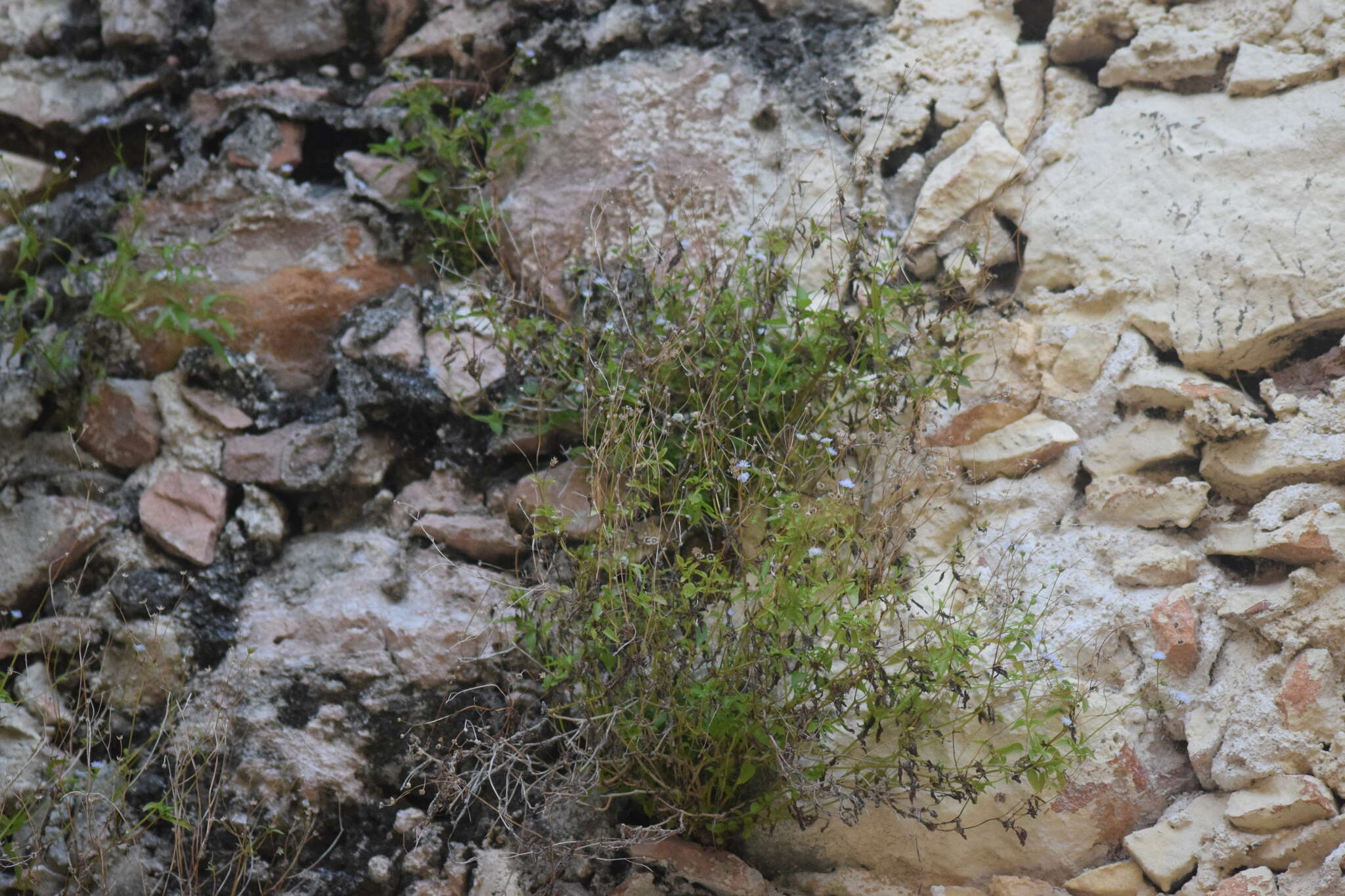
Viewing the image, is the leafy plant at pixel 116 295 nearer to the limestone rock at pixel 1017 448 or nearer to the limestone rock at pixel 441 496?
the limestone rock at pixel 441 496

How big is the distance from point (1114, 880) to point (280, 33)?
9.87 feet

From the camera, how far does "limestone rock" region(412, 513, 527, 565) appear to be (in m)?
2.57

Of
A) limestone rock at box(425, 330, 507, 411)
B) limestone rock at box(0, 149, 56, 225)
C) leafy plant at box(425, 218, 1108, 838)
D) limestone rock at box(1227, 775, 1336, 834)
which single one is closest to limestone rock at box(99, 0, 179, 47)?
limestone rock at box(0, 149, 56, 225)

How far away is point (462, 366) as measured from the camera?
8.96 feet

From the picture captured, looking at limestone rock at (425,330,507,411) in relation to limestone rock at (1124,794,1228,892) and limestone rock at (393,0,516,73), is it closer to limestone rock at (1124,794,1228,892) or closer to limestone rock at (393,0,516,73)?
limestone rock at (393,0,516,73)

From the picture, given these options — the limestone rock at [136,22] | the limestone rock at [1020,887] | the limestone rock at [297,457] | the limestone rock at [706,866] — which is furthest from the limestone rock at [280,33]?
the limestone rock at [1020,887]

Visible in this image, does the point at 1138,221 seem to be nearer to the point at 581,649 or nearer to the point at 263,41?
the point at 581,649

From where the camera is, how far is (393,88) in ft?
10.1

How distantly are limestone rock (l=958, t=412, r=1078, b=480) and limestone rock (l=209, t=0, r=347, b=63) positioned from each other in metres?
2.16

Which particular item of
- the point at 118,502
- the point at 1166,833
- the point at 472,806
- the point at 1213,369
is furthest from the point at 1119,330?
the point at 118,502

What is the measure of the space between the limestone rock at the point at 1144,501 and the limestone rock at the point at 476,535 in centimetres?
128

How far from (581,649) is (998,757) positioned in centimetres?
81

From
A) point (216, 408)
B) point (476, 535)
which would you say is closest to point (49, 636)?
point (216, 408)

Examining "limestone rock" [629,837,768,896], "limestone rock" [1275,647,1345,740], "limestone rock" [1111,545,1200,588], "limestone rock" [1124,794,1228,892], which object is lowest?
"limestone rock" [629,837,768,896]
